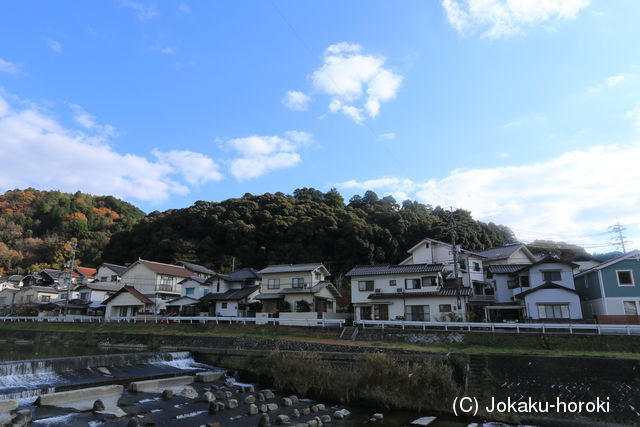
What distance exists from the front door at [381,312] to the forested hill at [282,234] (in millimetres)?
21622

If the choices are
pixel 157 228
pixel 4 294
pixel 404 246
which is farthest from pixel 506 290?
pixel 4 294

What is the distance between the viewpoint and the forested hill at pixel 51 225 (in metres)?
74.2

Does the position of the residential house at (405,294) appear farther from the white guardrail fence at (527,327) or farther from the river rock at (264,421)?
the river rock at (264,421)

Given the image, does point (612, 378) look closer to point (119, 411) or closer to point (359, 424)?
point (359, 424)

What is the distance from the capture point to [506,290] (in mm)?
33969

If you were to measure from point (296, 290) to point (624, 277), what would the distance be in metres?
24.8

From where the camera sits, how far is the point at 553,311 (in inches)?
1096

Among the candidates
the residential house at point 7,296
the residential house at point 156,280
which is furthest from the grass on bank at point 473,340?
the residential house at point 7,296

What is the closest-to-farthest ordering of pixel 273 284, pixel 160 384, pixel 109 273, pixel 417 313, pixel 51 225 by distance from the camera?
1. pixel 160 384
2. pixel 417 313
3. pixel 273 284
4. pixel 109 273
5. pixel 51 225

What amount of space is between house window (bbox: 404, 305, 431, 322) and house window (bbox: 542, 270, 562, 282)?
9.39m

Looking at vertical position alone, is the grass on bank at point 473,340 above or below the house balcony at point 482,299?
below

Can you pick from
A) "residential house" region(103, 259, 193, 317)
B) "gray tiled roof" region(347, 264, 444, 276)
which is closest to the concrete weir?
"gray tiled roof" region(347, 264, 444, 276)

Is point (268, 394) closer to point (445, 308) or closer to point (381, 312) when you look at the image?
point (381, 312)

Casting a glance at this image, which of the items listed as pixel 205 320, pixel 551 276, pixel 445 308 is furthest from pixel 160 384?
pixel 551 276
